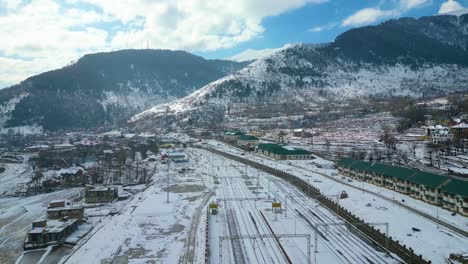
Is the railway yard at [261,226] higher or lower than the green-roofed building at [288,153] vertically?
lower

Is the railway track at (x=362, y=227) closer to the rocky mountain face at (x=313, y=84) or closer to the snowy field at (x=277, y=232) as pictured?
the snowy field at (x=277, y=232)

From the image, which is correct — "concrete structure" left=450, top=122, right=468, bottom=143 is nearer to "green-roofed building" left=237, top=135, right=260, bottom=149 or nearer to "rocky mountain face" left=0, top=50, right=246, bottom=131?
"green-roofed building" left=237, top=135, right=260, bottom=149

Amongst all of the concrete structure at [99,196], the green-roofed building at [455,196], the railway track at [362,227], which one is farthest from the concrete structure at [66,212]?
the green-roofed building at [455,196]

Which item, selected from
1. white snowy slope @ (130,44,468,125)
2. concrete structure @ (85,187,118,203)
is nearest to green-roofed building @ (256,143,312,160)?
concrete structure @ (85,187,118,203)

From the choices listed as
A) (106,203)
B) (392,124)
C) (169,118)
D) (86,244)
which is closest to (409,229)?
(86,244)

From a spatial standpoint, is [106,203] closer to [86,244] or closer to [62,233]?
[62,233]

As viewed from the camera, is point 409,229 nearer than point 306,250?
No
